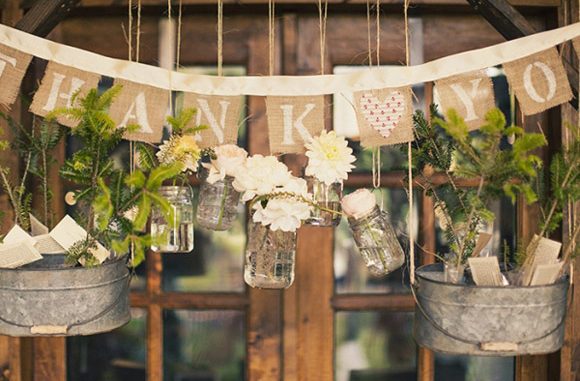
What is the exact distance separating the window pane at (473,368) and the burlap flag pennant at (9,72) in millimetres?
1393

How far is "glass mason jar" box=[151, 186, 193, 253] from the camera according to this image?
68.0 inches

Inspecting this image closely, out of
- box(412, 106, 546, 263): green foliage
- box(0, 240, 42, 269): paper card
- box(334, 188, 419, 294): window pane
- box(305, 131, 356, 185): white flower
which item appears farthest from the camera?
box(334, 188, 419, 294): window pane

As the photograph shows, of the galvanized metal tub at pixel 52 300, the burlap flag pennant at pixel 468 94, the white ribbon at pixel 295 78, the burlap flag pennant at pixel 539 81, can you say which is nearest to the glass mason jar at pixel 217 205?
the white ribbon at pixel 295 78

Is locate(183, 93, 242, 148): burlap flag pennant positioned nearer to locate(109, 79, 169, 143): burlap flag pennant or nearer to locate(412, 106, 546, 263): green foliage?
locate(109, 79, 169, 143): burlap flag pennant

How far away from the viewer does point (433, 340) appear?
1.47m

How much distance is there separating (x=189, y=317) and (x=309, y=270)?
0.40 m

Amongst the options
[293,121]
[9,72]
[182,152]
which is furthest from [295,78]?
[9,72]

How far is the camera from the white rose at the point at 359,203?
160cm

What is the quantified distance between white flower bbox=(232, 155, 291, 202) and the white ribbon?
20 cm

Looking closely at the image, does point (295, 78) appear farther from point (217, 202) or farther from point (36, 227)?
point (36, 227)

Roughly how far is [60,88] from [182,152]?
34 cm

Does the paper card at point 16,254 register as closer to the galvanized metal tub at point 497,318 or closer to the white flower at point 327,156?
the white flower at point 327,156

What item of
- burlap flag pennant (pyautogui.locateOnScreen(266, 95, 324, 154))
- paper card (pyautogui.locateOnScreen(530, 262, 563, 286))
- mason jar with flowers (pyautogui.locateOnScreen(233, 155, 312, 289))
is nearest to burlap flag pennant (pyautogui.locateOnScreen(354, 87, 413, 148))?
burlap flag pennant (pyautogui.locateOnScreen(266, 95, 324, 154))

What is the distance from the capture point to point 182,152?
161cm
